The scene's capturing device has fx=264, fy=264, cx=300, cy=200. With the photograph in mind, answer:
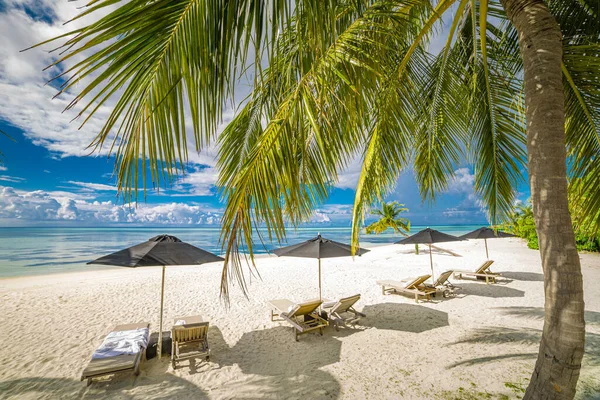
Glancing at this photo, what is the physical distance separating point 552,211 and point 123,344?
20.0ft

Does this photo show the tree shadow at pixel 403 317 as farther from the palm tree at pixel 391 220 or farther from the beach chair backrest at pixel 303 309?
the palm tree at pixel 391 220

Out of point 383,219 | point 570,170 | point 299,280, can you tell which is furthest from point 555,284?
point 383,219

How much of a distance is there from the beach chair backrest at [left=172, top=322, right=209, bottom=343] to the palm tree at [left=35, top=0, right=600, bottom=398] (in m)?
3.16

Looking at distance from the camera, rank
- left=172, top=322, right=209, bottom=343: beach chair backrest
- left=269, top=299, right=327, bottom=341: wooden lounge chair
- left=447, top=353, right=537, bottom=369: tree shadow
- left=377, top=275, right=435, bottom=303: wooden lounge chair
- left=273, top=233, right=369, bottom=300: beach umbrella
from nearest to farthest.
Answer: left=447, top=353, right=537, bottom=369: tree shadow → left=172, top=322, right=209, bottom=343: beach chair backrest → left=269, top=299, right=327, bottom=341: wooden lounge chair → left=273, top=233, right=369, bottom=300: beach umbrella → left=377, top=275, right=435, bottom=303: wooden lounge chair

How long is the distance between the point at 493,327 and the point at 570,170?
145 inches

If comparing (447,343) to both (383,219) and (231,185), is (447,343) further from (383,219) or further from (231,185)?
(383,219)

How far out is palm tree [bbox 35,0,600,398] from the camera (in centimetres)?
110

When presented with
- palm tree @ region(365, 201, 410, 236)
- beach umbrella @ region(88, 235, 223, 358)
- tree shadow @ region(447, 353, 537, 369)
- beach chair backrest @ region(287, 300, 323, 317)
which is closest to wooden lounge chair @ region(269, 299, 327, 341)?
beach chair backrest @ region(287, 300, 323, 317)

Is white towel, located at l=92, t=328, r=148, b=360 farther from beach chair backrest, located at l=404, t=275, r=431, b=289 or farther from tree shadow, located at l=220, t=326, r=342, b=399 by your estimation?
beach chair backrest, located at l=404, t=275, r=431, b=289

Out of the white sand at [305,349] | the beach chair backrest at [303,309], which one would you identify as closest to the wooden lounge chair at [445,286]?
the white sand at [305,349]

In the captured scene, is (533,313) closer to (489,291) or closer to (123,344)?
(489,291)

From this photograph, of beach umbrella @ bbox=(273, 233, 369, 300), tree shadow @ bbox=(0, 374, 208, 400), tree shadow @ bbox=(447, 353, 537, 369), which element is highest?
beach umbrella @ bbox=(273, 233, 369, 300)

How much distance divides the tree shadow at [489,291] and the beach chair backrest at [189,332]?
8.03m

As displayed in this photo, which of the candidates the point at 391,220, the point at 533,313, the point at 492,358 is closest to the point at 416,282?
the point at 533,313
